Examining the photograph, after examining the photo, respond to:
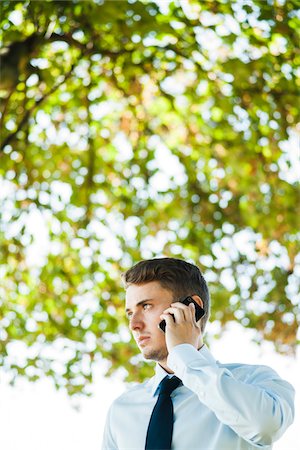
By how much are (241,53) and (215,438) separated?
181 inches

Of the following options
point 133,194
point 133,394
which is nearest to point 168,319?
point 133,394

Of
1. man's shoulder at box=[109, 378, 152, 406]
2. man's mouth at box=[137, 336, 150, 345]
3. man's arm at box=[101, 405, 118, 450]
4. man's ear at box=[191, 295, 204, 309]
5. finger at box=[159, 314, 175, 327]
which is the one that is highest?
finger at box=[159, 314, 175, 327]

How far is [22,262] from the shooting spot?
7.48 m

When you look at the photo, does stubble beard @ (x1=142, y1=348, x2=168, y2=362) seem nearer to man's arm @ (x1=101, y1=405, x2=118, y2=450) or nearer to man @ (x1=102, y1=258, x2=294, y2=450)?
man @ (x1=102, y1=258, x2=294, y2=450)

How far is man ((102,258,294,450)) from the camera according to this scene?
6.81ft

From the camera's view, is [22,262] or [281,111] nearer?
[281,111]

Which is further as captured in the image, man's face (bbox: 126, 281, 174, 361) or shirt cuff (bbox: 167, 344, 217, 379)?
man's face (bbox: 126, 281, 174, 361)

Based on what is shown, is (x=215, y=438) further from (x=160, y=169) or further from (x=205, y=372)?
(x=160, y=169)

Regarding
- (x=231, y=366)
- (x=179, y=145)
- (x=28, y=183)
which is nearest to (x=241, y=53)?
(x=179, y=145)

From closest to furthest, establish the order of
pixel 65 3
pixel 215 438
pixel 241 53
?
pixel 215 438, pixel 65 3, pixel 241 53

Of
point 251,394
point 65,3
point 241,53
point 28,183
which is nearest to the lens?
point 251,394

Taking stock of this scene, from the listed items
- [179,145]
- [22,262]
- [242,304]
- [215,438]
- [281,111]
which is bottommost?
[242,304]

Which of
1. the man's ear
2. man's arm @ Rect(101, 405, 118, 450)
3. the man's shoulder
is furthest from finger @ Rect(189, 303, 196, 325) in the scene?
man's arm @ Rect(101, 405, 118, 450)

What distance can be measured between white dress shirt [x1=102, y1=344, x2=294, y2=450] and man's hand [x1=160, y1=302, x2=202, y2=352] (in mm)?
37
